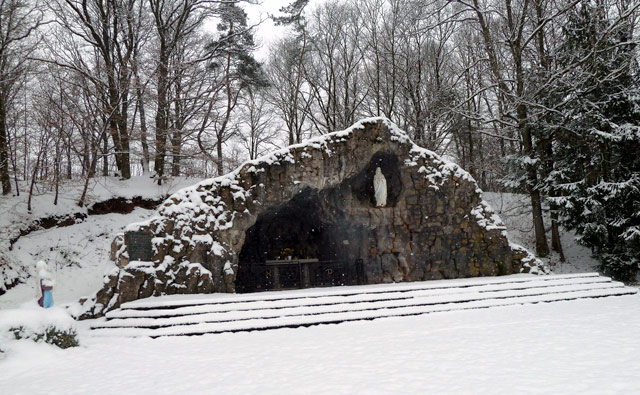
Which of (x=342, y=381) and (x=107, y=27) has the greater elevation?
(x=107, y=27)

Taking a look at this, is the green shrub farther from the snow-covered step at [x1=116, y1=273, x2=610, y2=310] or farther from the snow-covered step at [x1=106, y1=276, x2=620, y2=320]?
the snow-covered step at [x1=116, y1=273, x2=610, y2=310]

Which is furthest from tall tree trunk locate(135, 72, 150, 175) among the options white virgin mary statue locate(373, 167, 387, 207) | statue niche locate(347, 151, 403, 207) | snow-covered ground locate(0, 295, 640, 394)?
snow-covered ground locate(0, 295, 640, 394)

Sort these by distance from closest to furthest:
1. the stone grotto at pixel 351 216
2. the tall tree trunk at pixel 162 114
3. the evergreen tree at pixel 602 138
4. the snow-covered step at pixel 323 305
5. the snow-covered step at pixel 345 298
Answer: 1. the snow-covered step at pixel 323 305
2. the snow-covered step at pixel 345 298
3. the stone grotto at pixel 351 216
4. the evergreen tree at pixel 602 138
5. the tall tree trunk at pixel 162 114

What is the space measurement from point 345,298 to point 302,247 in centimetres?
449

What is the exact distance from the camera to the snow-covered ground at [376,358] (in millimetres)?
4227

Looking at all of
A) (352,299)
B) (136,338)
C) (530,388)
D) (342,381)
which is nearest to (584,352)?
(530,388)

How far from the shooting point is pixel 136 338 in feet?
22.3

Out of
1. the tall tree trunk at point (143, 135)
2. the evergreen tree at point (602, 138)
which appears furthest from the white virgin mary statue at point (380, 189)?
the tall tree trunk at point (143, 135)

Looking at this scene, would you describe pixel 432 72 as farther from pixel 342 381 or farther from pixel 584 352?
pixel 342 381

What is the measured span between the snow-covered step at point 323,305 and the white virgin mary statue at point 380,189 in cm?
266

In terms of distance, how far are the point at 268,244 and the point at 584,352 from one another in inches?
360

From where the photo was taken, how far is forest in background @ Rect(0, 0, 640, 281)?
13492mm

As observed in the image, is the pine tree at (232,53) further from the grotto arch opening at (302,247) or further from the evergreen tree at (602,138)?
the evergreen tree at (602,138)

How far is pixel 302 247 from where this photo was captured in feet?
42.2
